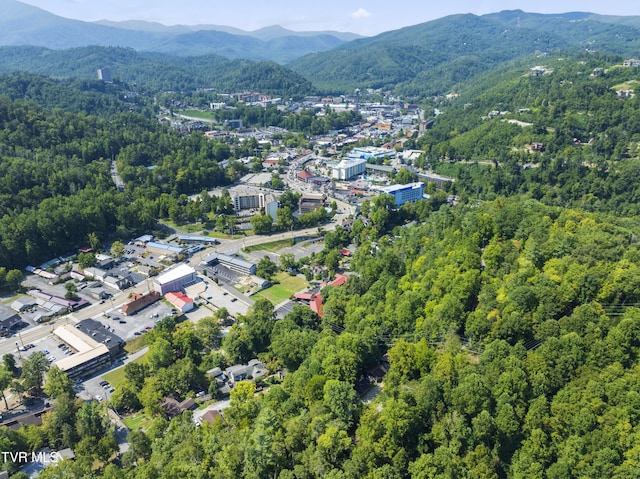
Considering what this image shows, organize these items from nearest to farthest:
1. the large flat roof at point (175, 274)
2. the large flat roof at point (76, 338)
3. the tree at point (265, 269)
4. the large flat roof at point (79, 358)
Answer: the large flat roof at point (79, 358) < the large flat roof at point (76, 338) < the large flat roof at point (175, 274) < the tree at point (265, 269)

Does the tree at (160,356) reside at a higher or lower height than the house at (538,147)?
lower

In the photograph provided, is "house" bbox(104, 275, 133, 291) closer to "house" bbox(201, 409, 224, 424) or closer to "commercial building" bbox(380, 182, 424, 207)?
"house" bbox(201, 409, 224, 424)

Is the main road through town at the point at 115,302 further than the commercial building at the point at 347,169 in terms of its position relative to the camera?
No

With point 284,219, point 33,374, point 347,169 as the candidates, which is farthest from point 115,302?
point 347,169

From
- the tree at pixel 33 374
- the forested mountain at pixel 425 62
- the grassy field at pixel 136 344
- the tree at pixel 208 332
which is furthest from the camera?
the forested mountain at pixel 425 62

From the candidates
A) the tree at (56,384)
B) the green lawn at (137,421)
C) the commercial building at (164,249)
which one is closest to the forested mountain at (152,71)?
the commercial building at (164,249)

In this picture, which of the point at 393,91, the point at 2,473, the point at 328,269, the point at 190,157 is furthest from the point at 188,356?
the point at 393,91

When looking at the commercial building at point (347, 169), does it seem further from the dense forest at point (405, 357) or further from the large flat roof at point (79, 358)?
the large flat roof at point (79, 358)

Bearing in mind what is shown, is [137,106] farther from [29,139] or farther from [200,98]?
[29,139]
